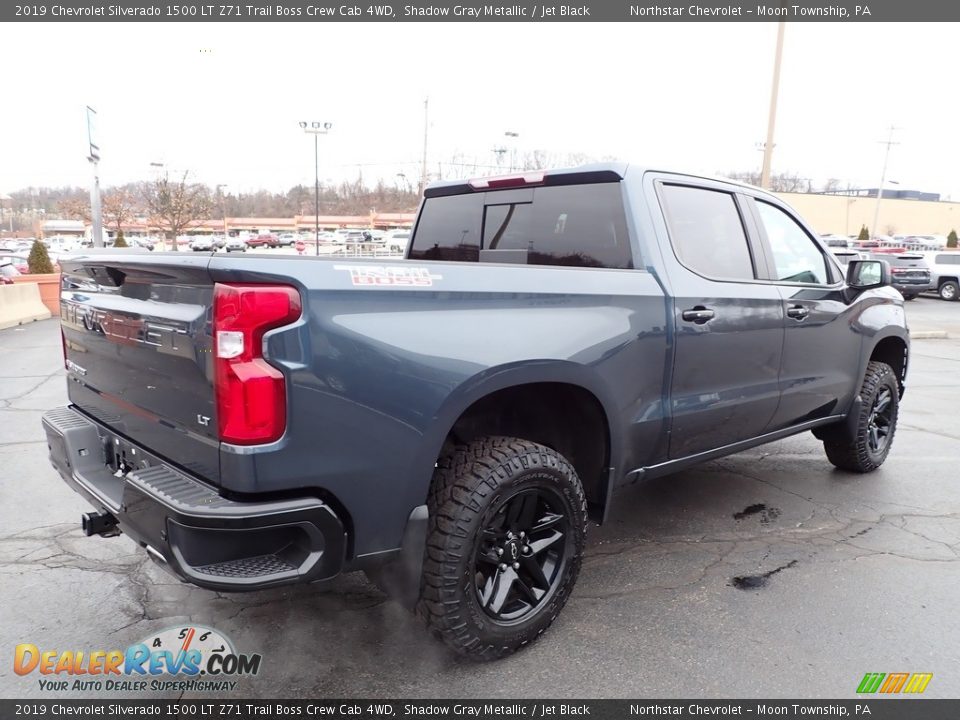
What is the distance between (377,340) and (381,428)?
0.96ft

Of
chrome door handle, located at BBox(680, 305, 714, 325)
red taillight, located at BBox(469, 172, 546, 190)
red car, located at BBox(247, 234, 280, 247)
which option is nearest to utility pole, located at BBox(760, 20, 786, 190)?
red taillight, located at BBox(469, 172, 546, 190)

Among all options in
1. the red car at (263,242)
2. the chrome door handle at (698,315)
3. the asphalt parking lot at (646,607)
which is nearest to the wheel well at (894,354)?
the asphalt parking lot at (646,607)

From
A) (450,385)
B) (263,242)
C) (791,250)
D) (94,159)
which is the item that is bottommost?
(263,242)

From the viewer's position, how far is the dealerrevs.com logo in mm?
2533

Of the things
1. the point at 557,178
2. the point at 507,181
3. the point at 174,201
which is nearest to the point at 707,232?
the point at 557,178

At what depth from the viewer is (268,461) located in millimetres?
2002

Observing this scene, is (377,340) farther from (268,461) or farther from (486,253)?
(486,253)

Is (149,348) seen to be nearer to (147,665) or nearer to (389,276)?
(389,276)

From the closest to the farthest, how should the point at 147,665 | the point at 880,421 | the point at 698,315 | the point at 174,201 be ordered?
the point at 147,665
the point at 698,315
the point at 880,421
the point at 174,201

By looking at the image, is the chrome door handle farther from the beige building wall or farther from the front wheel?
the beige building wall

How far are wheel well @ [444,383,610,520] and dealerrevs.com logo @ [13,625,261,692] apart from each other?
1242 mm

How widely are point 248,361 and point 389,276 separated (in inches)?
21.0

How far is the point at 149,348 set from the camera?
2.32 meters

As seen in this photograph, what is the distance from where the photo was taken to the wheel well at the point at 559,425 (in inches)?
112
